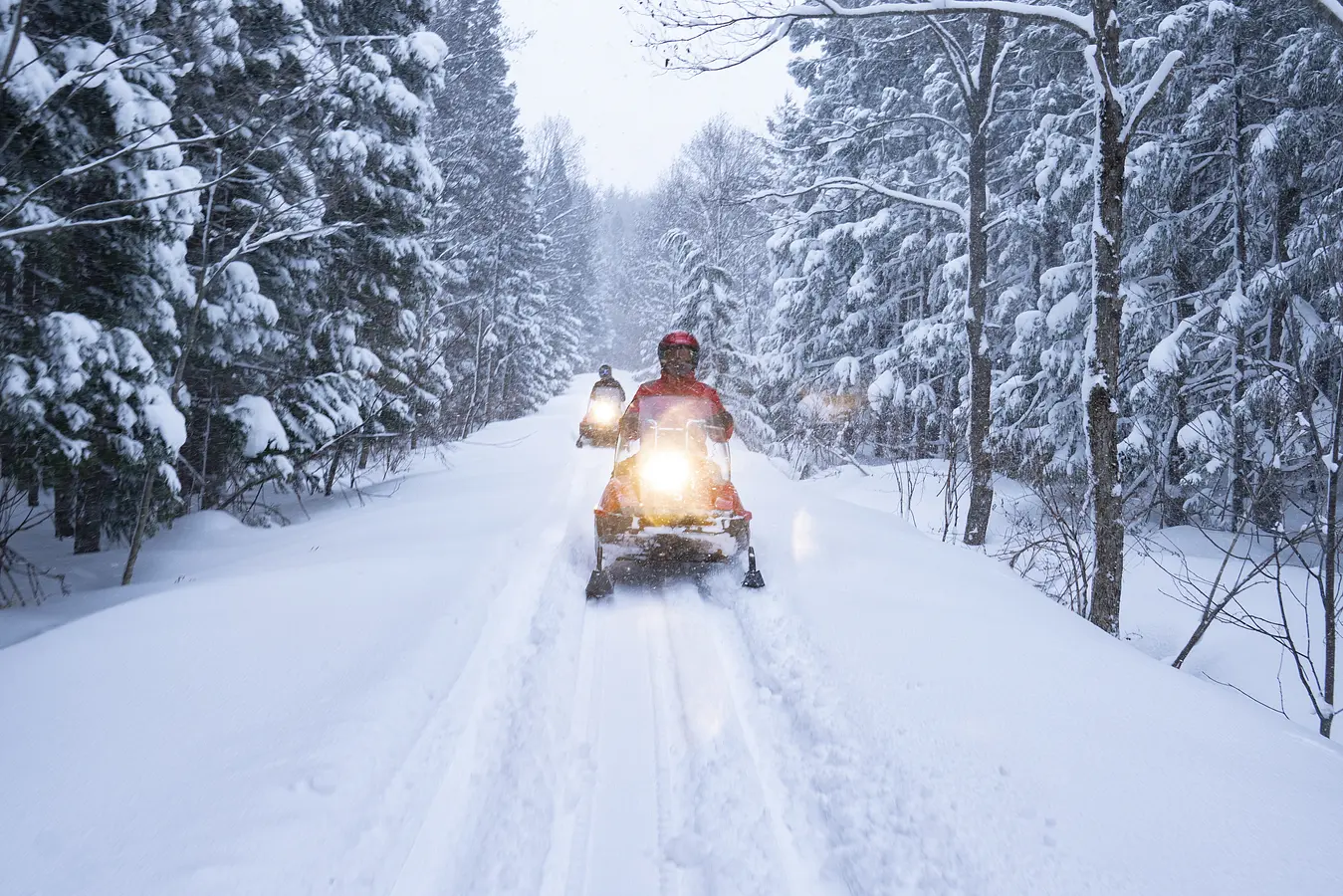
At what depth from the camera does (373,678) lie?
3.91 m

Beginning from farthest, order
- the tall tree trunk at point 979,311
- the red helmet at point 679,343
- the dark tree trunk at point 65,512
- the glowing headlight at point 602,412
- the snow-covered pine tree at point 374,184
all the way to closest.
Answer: the glowing headlight at point 602,412, the tall tree trunk at point 979,311, the snow-covered pine tree at point 374,184, the red helmet at point 679,343, the dark tree trunk at point 65,512

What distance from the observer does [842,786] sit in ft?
10.3

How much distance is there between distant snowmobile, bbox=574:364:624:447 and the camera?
1800cm

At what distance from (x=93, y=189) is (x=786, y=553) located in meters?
7.44

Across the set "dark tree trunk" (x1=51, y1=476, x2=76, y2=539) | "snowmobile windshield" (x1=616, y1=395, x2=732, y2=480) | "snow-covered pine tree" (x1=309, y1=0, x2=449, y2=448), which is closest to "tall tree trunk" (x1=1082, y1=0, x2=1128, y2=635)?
"snowmobile windshield" (x1=616, y1=395, x2=732, y2=480)

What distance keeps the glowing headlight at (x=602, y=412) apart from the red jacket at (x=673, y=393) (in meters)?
9.85

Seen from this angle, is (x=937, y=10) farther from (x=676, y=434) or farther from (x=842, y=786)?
(x=842, y=786)

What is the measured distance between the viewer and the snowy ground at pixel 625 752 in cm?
253

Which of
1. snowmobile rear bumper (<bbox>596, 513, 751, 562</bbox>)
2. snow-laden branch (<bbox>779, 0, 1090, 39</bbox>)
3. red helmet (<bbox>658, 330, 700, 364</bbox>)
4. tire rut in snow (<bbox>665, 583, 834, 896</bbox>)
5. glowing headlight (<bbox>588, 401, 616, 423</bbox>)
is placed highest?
snow-laden branch (<bbox>779, 0, 1090, 39</bbox>)

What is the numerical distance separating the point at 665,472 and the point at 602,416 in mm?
11553

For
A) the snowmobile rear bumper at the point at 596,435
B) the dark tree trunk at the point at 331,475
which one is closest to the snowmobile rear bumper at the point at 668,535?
the dark tree trunk at the point at 331,475

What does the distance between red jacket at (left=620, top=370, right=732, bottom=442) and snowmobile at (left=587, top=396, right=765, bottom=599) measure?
215mm

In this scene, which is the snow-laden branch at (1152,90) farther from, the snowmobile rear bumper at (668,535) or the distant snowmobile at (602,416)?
the distant snowmobile at (602,416)

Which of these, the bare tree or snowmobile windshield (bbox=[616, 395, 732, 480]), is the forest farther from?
snowmobile windshield (bbox=[616, 395, 732, 480])
